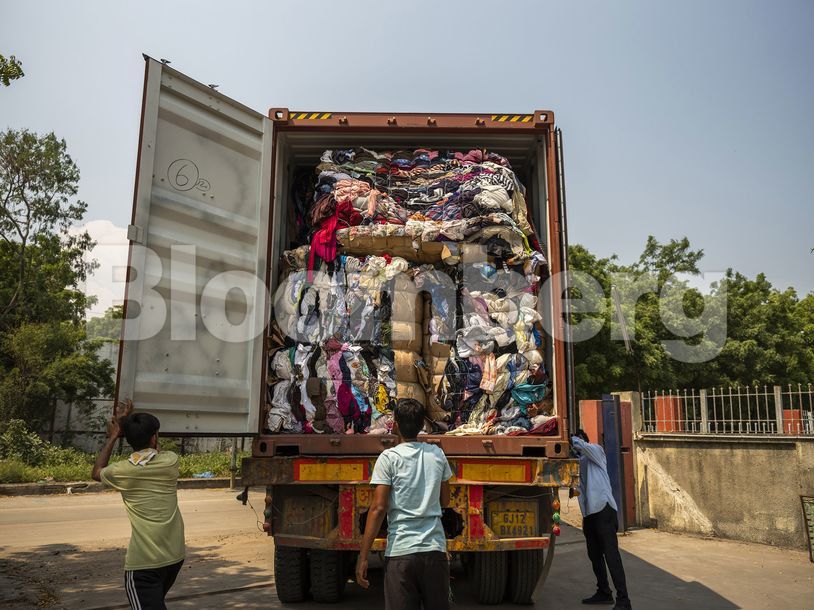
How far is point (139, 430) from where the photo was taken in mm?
3076

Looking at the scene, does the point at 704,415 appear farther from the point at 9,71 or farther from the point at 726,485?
the point at 9,71

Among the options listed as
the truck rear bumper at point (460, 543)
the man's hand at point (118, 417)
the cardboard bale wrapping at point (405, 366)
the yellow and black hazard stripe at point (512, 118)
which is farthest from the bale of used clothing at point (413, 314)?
the man's hand at point (118, 417)

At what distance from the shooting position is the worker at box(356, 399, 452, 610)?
2.70 meters

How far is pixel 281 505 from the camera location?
4.59m

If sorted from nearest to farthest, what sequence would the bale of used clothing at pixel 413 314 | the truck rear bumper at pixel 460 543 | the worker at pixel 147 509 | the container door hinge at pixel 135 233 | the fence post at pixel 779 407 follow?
the worker at pixel 147 509 < the container door hinge at pixel 135 233 < the truck rear bumper at pixel 460 543 < the bale of used clothing at pixel 413 314 < the fence post at pixel 779 407

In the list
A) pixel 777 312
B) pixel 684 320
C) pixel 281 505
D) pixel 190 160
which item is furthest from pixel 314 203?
pixel 777 312

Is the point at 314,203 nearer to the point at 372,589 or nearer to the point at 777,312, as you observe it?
the point at 372,589

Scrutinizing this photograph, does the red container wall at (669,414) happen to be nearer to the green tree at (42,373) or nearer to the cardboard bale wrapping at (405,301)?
the cardboard bale wrapping at (405,301)

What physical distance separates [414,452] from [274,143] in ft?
9.67

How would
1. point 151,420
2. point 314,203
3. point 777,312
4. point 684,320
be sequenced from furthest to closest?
point 777,312 → point 684,320 → point 314,203 → point 151,420

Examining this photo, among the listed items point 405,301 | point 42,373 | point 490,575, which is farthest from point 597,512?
point 42,373

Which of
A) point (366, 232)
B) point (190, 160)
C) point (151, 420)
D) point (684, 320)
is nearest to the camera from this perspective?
point (151, 420)

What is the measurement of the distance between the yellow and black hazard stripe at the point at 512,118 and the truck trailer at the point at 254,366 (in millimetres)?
169

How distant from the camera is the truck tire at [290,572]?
491 cm
